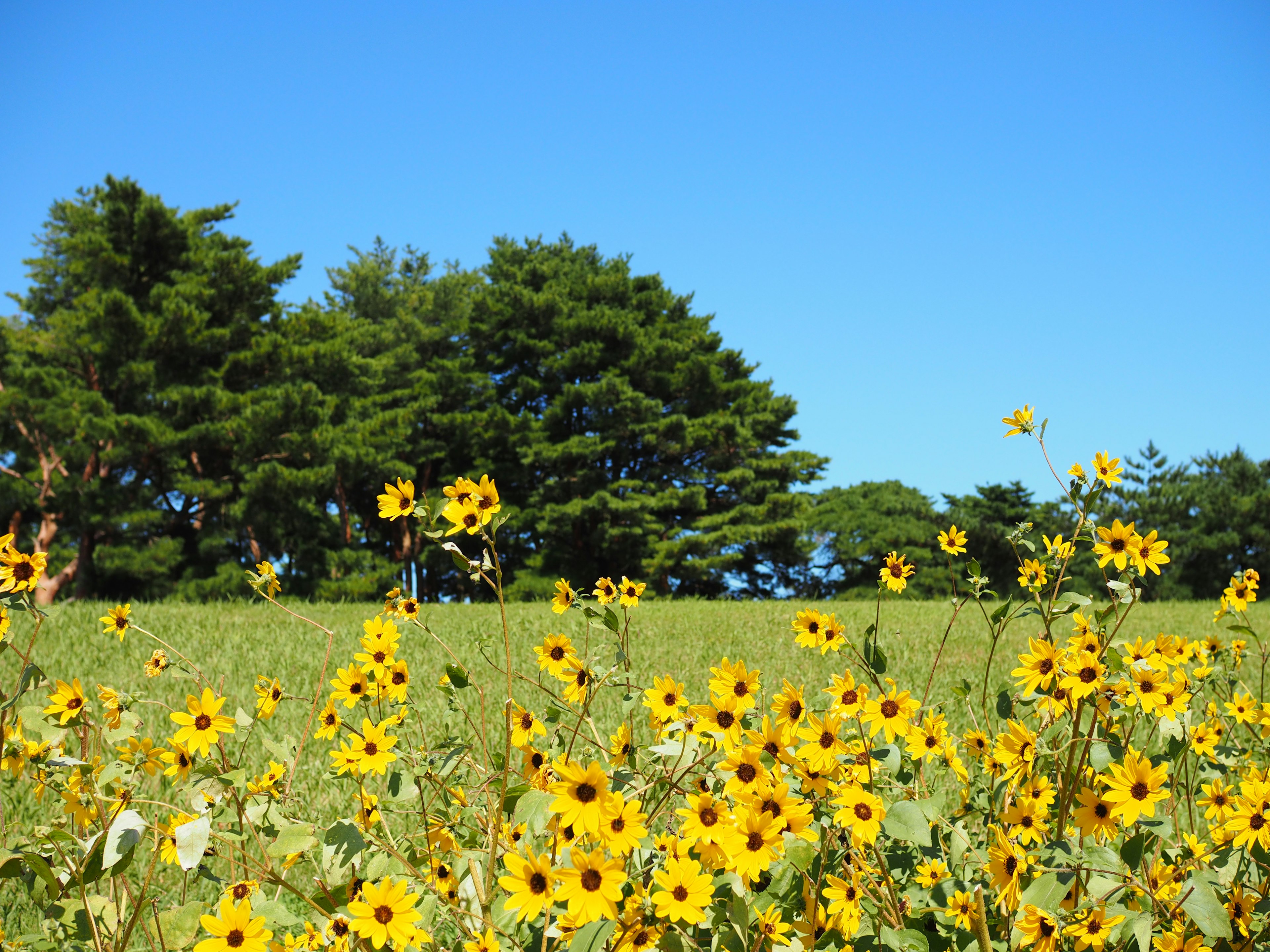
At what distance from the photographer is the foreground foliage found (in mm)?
1006

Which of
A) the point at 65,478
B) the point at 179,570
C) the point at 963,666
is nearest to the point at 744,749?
the point at 963,666

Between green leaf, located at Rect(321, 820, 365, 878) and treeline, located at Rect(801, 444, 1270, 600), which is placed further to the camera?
treeline, located at Rect(801, 444, 1270, 600)

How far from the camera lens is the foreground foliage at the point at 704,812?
101 centimetres

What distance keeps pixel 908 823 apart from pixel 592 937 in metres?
0.42

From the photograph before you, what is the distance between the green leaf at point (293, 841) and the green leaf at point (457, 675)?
268 mm

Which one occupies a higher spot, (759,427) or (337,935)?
(759,427)

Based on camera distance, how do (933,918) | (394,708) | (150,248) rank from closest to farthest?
(933,918), (394,708), (150,248)

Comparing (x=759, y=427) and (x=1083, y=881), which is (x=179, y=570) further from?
(x=1083, y=881)

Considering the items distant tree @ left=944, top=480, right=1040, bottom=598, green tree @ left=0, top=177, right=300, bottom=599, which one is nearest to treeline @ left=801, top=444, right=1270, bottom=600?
distant tree @ left=944, top=480, right=1040, bottom=598

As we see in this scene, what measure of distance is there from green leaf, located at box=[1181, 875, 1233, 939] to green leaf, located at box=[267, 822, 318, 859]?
3.61 feet

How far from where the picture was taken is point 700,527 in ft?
58.8

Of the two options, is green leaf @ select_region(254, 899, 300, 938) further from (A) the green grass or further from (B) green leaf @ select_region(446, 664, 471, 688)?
(A) the green grass

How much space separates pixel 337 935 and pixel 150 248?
1776 cm

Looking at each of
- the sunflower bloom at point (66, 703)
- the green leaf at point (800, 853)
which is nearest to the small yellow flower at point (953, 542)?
the green leaf at point (800, 853)
